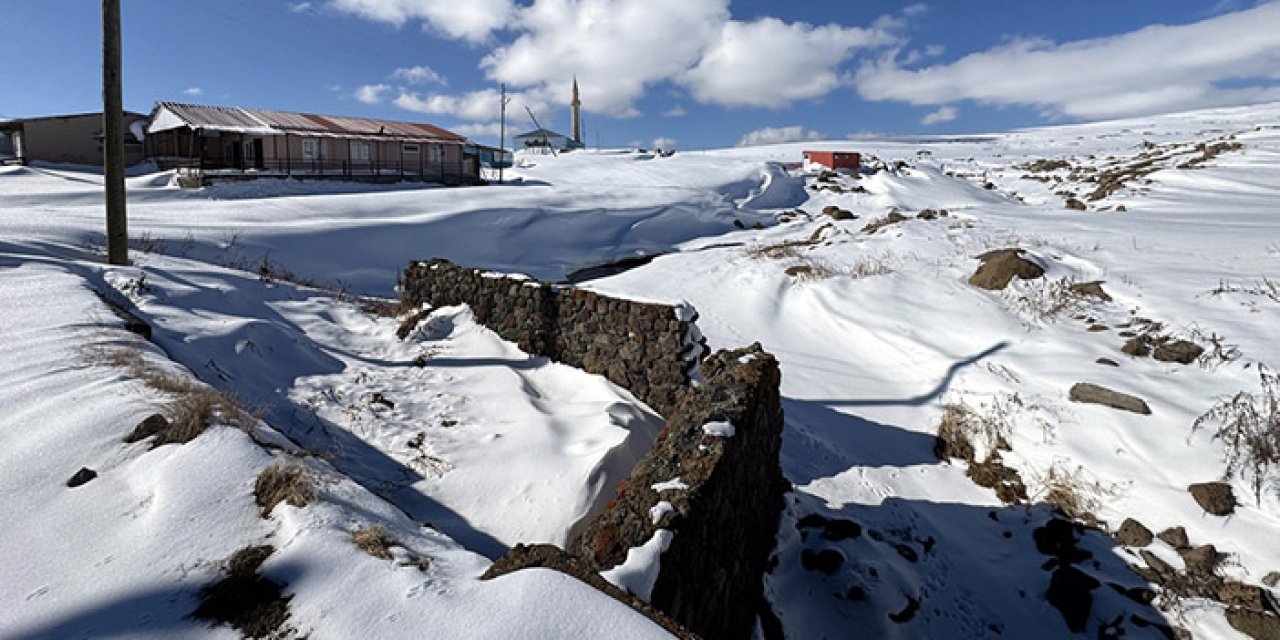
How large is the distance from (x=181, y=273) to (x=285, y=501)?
9042mm

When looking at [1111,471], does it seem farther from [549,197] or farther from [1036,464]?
[549,197]

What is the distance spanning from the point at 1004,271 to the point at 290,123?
1225 inches

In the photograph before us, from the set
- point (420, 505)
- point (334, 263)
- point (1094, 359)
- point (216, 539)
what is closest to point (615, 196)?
point (334, 263)

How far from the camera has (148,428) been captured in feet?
12.2

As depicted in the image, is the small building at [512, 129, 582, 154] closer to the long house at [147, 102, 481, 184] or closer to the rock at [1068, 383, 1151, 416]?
the long house at [147, 102, 481, 184]

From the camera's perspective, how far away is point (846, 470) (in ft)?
22.7

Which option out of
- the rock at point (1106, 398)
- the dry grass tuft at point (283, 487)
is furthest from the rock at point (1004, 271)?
the dry grass tuft at point (283, 487)

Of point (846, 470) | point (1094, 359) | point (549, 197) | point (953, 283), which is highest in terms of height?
point (549, 197)

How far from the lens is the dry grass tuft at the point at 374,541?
2.76m

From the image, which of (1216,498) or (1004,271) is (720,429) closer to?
(1216,498)

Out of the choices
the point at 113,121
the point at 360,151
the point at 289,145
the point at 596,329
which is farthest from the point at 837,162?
the point at 113,121

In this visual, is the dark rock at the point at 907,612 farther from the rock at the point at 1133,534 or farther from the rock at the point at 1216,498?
the rock at the point at 1216,498

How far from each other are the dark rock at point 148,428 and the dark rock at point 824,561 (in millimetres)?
4985

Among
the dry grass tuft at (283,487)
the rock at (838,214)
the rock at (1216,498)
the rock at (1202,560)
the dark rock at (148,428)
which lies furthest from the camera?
the rock at (838,214)
